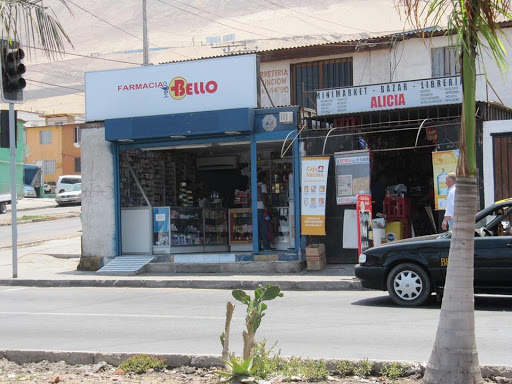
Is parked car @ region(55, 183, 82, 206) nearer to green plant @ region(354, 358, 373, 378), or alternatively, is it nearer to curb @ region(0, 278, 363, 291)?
curb @ region(0, 278, 363, 291)

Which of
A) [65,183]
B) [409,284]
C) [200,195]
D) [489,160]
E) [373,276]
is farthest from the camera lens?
[65,183]

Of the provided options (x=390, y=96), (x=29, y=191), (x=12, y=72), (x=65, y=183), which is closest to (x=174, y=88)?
(x=390, y=96)

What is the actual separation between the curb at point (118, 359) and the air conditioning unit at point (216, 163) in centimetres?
1328

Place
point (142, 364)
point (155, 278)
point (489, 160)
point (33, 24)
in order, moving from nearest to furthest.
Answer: point (142, 364) < point (33, 24) < point (489, 160) < point (155, 278)

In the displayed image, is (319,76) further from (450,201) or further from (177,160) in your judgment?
(450,201)

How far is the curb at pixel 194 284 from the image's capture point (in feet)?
46.5

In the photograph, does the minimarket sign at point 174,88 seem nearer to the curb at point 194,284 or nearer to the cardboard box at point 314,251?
the cardboard box at point 314,251

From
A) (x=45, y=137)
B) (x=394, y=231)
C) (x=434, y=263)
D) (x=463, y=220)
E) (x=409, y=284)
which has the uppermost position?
(x=45, y=137)

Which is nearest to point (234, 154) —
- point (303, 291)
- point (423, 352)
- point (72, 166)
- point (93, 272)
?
point (93, 272)

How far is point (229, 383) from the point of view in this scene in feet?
19.3

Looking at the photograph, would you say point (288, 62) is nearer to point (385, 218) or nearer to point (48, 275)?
point (385, 218)

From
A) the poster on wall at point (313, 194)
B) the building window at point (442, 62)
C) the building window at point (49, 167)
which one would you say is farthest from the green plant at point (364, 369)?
the building window at point (49, 167)

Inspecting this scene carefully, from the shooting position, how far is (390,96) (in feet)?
52.8

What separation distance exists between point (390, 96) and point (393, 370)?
34.6 ft
